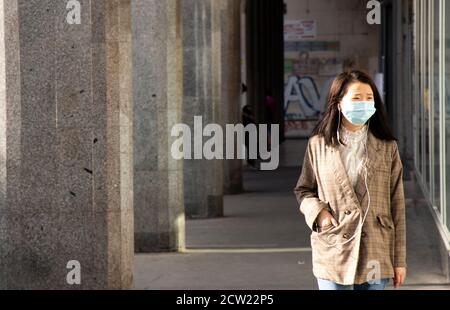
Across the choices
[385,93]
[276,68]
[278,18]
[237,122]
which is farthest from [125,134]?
[278,18]

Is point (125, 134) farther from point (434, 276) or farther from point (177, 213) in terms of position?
point (177, 213)

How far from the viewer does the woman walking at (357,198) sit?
20.3ft

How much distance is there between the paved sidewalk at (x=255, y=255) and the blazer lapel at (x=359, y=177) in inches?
212

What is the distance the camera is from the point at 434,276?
40.0 feet

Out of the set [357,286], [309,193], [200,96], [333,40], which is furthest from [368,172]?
[333,40]

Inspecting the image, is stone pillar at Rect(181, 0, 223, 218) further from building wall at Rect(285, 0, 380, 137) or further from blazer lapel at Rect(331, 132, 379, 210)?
building wall at Rect(285, 0, 380, 137)

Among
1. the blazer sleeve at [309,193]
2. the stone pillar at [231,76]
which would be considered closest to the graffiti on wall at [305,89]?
the stone pillar at [231,76]

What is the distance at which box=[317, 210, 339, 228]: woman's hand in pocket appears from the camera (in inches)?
244

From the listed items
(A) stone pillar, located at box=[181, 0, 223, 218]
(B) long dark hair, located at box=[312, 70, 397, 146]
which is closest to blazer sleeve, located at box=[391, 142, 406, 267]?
(B) long dark hair, located at box=[312, 70, 397, 146]

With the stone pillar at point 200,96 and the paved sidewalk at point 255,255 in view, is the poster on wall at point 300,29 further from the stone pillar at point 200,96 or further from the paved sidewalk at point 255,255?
the stone pillar at point 200,96

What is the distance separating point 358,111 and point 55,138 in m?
4.00

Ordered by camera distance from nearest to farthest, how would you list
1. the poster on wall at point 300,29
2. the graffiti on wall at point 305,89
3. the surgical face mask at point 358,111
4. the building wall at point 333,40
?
the surgical face mask at point 358,111 < the building wall at point 333,40 < the poster on wall at point 300,29 < the graffiti on wall at point 305,89

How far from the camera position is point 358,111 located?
6.17 meters
